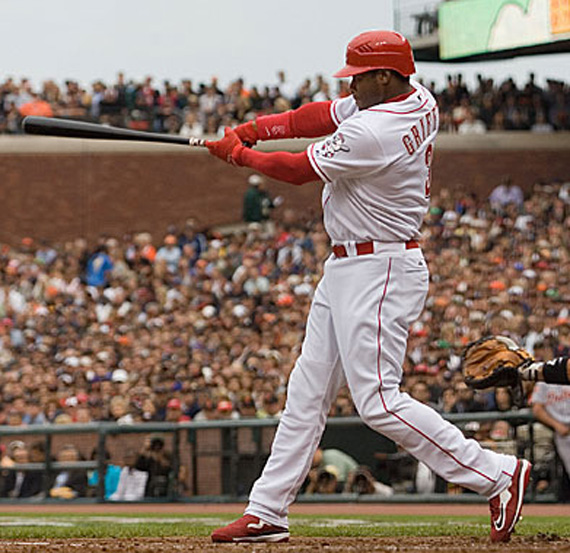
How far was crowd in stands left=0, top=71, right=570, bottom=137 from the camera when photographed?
2819 cm

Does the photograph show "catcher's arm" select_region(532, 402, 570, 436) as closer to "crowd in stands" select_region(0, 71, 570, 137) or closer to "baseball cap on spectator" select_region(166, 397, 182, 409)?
"baseball cap on spectator" select_region(166, 397, 182, 409)

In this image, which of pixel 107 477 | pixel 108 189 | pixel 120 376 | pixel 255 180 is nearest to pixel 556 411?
pixel 107 477

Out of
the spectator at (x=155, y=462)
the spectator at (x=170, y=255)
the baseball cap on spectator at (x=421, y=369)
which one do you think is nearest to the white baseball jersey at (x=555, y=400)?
the baseball cap on spectator at (x=421, y=369)

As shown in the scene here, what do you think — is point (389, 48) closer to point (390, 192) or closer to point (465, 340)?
point (390, 192)

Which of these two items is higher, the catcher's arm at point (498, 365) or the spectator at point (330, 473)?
the catcher's arm at point (498, 365)

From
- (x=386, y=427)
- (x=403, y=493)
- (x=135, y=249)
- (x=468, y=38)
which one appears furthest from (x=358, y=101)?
(x=468, y=38)

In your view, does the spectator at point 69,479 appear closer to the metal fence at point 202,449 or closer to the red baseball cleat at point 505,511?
the metal fence at point 202,449

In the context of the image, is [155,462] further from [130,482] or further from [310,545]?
[310,545]

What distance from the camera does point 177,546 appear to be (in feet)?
18.7

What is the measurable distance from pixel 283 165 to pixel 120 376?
1240cm

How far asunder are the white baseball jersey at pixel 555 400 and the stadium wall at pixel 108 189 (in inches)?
760

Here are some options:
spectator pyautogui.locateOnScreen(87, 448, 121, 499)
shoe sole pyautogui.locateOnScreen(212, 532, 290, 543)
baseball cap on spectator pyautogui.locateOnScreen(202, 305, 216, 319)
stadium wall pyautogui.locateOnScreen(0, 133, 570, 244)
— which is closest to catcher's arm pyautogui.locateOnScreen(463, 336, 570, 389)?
shoe sole pyautogui.locateOnScreen(212, 532, 290, 543)

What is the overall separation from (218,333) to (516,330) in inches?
211

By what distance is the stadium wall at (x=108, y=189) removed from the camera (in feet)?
102
